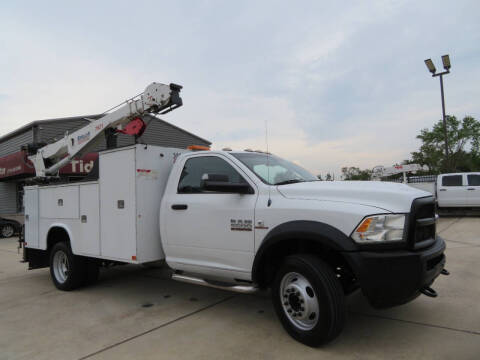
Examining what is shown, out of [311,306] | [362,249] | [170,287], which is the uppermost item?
[362,249]

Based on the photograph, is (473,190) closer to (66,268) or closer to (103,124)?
(103,124)

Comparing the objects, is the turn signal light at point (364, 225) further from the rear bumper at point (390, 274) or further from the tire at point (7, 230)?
the tire at point (7, 230)

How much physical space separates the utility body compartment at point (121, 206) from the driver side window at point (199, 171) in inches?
18.1

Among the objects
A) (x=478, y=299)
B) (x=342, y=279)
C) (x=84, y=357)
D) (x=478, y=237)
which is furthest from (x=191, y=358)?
(x=478, y=237)

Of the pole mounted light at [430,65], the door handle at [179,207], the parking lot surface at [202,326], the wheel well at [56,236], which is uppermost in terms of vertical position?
the pole mounted light at [430,65]

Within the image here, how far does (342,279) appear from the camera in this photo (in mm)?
3773

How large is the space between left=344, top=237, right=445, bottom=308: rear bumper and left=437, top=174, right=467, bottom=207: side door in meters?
14.5

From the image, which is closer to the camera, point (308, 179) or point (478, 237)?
point (308, 179)

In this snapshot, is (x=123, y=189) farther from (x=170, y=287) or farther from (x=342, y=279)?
(x=342, y=279)

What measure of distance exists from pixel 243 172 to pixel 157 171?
142 centimetres

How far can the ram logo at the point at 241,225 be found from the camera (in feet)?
12.4

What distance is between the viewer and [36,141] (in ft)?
57.4

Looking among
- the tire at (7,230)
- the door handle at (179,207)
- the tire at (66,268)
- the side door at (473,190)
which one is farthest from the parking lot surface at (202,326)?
the tire at (7,230)

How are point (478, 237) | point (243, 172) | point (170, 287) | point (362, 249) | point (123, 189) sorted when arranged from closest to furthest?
point (362, 249)
point (243, 172)
point (123, 189)
point (170, 287)
point (478, 237)
